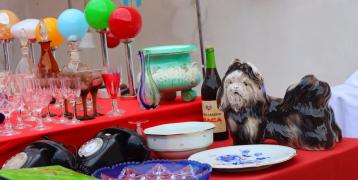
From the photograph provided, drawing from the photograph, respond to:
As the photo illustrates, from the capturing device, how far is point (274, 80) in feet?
9.62

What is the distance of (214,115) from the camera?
5.36 feet

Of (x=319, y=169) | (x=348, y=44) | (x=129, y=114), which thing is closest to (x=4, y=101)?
(x=129, y=114)

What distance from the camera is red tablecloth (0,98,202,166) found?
1322 mm

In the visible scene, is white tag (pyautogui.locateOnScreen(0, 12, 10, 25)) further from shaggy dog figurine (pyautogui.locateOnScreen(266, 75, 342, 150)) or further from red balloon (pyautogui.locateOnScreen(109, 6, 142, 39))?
shaggy dog figurine (pyautogui.locateOnScreen(266, 75, 342, 150))

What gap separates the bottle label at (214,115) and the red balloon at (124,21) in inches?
14.9

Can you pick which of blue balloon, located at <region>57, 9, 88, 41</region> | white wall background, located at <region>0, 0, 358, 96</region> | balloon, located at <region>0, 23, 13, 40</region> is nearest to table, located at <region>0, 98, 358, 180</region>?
blue balloon, located at <region>57, 9, 88, 41</region>

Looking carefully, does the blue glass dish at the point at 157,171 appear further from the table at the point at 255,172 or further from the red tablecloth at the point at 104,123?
the red tablecloth at the point at 104,123

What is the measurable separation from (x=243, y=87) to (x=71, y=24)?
730mm

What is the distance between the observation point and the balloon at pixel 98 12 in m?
1.79

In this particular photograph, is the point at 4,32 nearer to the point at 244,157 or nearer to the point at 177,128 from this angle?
the point at 177,128

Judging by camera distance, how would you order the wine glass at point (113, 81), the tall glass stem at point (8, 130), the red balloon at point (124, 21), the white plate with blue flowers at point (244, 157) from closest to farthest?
1. the white plate with blue flowers at point (244, 157)
2. the tall glass stem at point (8, 130)
3. the wine glass at point (113, 81)
4. the red balloon at point (124, 21)

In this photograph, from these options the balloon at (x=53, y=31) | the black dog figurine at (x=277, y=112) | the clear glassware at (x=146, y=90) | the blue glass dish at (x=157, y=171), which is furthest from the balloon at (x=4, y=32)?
the blue glass dish at (x=157, y=171)

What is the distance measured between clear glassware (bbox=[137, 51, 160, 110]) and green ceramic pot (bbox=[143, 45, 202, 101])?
0.03 m

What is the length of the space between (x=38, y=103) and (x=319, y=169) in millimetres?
815
